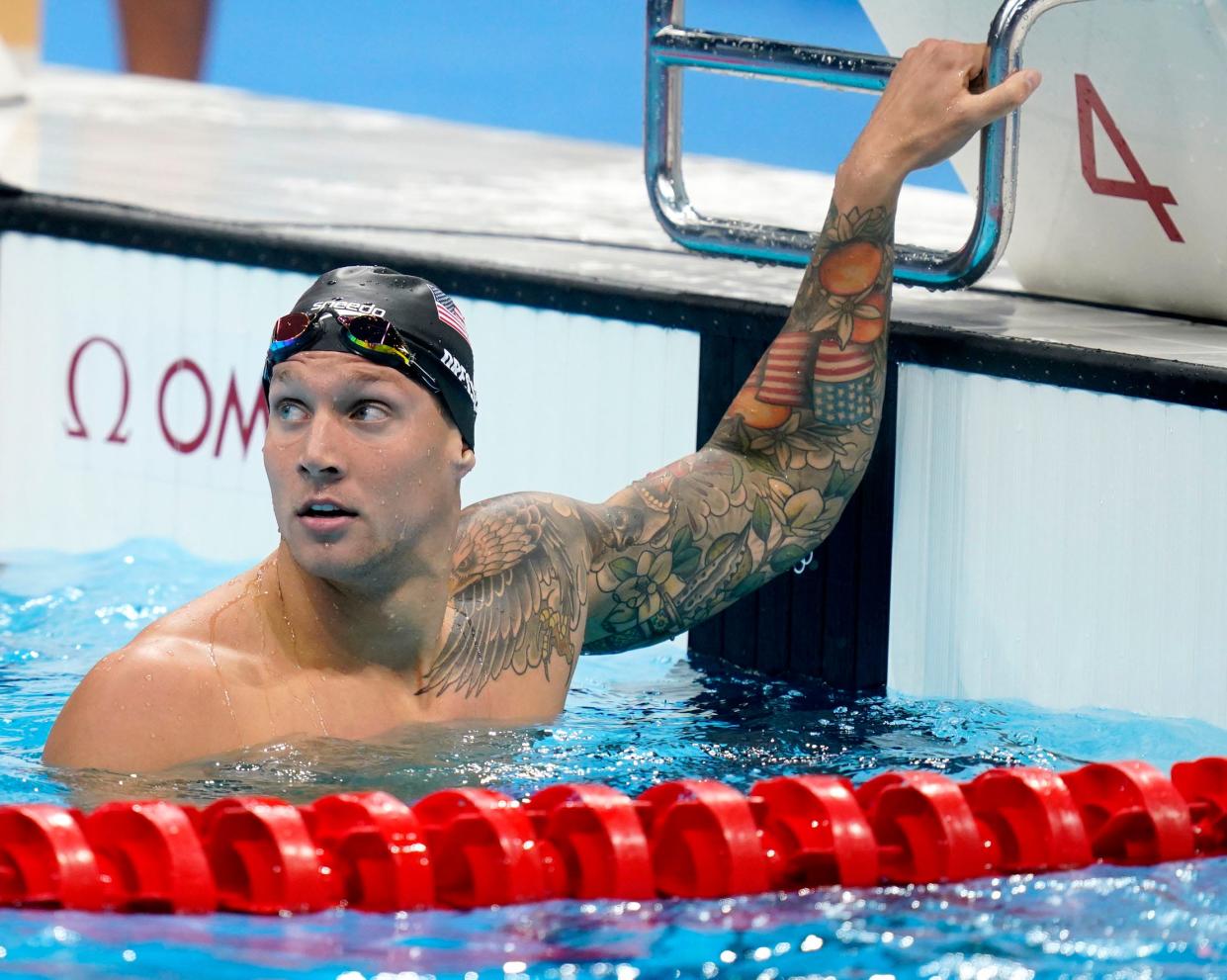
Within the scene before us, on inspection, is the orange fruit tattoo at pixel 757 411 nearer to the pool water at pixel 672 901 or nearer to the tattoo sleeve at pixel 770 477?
the tattoo sleeve at pixel 770 477

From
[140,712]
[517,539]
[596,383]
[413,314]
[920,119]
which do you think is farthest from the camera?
[596,383]

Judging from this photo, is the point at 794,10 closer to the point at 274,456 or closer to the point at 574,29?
the point at 574,29

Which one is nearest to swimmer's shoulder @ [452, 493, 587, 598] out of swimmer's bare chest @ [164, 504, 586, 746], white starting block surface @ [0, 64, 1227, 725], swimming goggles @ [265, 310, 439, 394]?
swimmer's bare chest @ [164, 504, 586, 746]

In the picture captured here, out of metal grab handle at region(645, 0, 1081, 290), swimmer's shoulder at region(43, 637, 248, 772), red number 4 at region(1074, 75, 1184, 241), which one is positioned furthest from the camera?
red number 4 at region(1074, 75, 1184, 241)

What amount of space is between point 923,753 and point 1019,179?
127 centimetres

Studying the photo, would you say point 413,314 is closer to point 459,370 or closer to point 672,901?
point 459,370

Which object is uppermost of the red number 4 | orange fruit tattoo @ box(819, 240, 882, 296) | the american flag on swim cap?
the red number 4

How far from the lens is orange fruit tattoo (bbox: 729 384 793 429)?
11.2 ft

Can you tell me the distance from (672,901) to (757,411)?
123 centimetres

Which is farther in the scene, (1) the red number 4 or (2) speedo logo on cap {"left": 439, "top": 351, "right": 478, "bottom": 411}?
(1) the red number 4

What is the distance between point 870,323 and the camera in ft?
11.0

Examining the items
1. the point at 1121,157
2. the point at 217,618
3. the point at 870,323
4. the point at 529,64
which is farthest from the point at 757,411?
the point at 529,64

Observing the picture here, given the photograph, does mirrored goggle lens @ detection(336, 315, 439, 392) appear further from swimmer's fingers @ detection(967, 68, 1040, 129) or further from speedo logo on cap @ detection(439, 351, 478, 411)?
swimmer's fingers @ detection(967, 68, 1040, 129)

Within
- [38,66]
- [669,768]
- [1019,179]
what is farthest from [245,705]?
[38,66]
